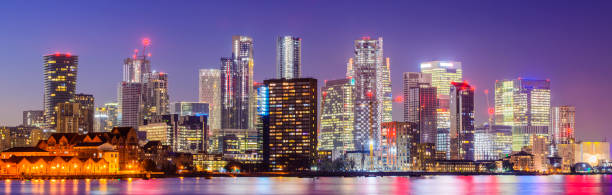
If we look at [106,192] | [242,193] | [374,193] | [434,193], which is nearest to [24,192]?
[106,192]

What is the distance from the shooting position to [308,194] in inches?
6319

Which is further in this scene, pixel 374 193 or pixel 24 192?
pixel 374 193

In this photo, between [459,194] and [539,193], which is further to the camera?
[539,193]

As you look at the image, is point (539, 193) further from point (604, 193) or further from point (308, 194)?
point (308, 194)

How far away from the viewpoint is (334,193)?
163 meters

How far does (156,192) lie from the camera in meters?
159

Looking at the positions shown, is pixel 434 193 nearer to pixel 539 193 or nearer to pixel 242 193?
pixel 539 193

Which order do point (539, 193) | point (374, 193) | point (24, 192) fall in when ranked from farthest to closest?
1. point (539, 193)
2. point (374, 193)
3. point (24, 192)

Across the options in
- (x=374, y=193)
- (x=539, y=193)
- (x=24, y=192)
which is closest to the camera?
(x=24, y=192)

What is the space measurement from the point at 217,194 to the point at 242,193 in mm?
5528

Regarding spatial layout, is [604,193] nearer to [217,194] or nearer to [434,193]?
[434,193]

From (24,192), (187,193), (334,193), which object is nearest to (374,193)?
(334,193)

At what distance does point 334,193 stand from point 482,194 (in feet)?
92.5

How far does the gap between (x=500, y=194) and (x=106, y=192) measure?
73.1m
